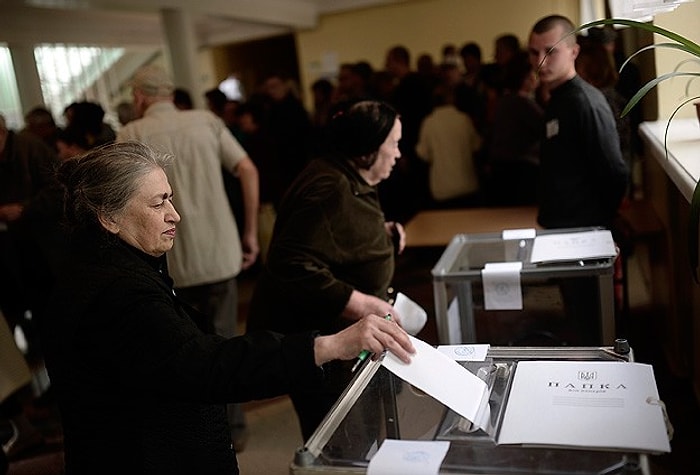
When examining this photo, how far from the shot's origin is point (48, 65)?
850 centimetres

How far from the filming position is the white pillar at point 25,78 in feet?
21.7

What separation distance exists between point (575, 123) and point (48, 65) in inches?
297

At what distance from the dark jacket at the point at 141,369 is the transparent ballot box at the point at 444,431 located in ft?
0.39

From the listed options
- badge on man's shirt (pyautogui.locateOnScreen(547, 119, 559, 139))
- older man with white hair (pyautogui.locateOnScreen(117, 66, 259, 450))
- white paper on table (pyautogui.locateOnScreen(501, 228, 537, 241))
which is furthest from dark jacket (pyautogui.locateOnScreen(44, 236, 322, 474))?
badge on man's shirt (pyautogui.locateOnScreen(547, 119, 559, 139))

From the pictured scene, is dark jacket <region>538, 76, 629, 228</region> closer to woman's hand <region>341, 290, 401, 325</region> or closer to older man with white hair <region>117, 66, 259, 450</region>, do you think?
woman's hand <region>341, 290, 401, 325</region>

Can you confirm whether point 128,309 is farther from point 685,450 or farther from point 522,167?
point 522,167

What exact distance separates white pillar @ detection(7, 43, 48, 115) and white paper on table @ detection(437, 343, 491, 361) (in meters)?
6.15

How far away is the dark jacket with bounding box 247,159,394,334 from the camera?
1942 millimetres

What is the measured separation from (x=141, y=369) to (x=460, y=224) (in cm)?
230

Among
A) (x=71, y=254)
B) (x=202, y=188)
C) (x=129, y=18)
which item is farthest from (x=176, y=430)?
(x=129, y=18)

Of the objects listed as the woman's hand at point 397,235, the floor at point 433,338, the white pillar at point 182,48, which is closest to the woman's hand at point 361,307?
the floor at point 433,338

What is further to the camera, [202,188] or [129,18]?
[129,18]

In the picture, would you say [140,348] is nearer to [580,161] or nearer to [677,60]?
[580,161]

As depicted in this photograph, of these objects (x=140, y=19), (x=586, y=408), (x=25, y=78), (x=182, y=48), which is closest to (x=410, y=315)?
(x=586, y=408)
